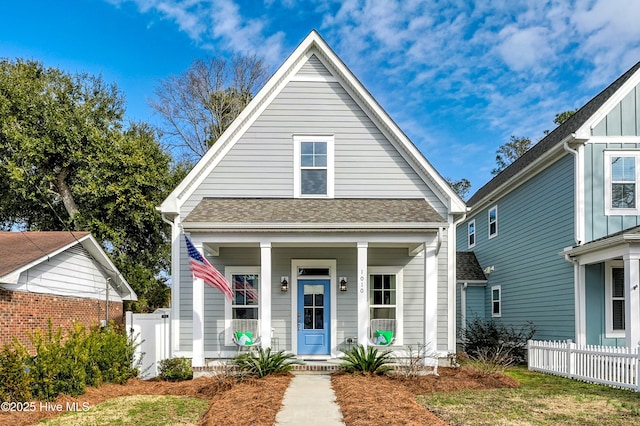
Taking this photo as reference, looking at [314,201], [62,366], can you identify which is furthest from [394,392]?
[62,366]

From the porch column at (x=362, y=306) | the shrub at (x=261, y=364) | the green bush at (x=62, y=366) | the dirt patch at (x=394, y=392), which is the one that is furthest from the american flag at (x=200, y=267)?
the dirt patch at (x=394, y=392)

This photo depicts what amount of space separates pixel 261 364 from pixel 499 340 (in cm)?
887

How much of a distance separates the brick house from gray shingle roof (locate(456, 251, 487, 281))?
1246 cm

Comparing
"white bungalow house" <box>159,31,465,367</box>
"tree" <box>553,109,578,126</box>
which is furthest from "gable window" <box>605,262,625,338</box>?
"tree" <box>553,109,578,126</box>

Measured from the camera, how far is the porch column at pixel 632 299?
1120 cm

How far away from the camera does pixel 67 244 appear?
13.6 meters

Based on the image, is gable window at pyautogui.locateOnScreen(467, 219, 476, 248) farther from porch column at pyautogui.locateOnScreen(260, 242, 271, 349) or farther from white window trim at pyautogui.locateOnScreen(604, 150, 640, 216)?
porch column at pyautogui.locateOnScreen(260, 242, 271, 349)

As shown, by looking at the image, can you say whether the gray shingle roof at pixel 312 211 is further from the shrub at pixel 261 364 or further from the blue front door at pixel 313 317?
the shrub at pixel 261 364

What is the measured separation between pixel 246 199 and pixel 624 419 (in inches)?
357

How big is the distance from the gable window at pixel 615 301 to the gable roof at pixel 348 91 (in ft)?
14.1

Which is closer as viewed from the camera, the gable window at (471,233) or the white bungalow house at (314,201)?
the white bungalow house at (314,201)

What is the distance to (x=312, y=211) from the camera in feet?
40.6

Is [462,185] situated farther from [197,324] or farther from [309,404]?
[309,404]

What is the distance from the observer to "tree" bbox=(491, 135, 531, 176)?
4053cm
